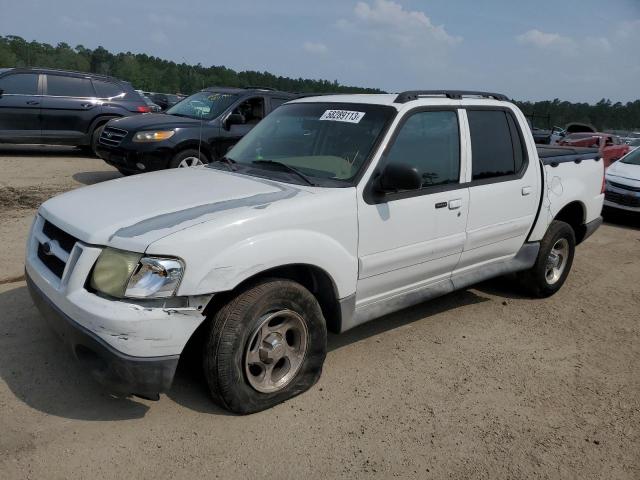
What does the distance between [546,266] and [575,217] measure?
79 centimetres

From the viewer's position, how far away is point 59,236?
3191mm

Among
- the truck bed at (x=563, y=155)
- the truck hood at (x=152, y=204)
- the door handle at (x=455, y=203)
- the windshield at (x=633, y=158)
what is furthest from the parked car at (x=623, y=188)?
the truck hood at (x=152, y=204)

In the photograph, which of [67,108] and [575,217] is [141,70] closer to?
[67,108]

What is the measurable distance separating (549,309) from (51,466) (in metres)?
4.29

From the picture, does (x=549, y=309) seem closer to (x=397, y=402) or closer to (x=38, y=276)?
(x=397, y=402)

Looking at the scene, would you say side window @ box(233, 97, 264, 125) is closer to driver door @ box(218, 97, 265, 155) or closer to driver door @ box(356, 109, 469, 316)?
driver door @ box(218, 97, 265, 155)

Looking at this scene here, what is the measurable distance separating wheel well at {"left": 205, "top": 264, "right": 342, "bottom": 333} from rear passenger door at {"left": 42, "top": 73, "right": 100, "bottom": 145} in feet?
32.0

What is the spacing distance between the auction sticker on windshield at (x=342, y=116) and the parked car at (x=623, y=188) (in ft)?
24.9

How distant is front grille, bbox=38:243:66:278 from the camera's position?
10.1 ft

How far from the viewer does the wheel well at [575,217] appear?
555cm

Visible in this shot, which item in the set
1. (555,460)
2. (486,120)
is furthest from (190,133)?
(555,460)

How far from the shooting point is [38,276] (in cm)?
319

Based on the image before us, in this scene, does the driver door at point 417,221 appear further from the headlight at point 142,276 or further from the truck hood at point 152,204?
the headlight at point 142,276

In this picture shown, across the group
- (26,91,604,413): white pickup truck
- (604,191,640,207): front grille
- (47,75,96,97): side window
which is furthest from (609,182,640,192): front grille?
(47,75,96,97): side window
